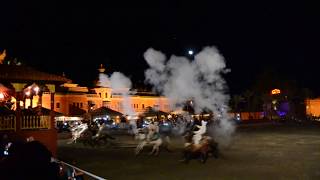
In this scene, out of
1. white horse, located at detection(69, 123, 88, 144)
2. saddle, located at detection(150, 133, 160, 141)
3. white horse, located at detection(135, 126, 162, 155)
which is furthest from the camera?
white horse, located at detection(69, 123, 88, 144)

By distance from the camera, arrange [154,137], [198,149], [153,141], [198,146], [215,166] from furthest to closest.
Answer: [154,137], [153,141], [198,146], [198,149], [215,166]

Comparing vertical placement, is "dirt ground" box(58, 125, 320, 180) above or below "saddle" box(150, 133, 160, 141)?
below

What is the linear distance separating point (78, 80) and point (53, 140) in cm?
5859

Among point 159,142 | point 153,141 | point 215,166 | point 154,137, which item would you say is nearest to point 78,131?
point 154,137

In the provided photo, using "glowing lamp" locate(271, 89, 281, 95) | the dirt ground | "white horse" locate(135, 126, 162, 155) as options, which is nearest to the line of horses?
"white horse" locate(135, 126, 162, 155)

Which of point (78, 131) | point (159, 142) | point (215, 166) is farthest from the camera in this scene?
point (78, 131)

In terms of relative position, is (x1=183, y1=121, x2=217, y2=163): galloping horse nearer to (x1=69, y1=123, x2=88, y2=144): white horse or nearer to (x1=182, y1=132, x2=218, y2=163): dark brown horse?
(x1=182, y1=132, x2=218, y2=163): dark brown horse

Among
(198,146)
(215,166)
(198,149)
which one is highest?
(198,146)

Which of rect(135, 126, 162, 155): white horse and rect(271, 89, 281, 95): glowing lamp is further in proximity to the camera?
rect(271, 89, 281, 95): glowing lamp

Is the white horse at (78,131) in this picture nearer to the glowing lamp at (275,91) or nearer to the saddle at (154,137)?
the saddle at (154,137)

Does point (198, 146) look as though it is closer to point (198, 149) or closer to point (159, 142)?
point (198, 149)

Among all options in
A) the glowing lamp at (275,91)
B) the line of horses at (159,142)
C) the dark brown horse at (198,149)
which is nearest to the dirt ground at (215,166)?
the dark brown horse at (198,149)

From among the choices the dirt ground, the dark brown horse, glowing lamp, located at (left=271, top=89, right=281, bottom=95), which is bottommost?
the dirt ground

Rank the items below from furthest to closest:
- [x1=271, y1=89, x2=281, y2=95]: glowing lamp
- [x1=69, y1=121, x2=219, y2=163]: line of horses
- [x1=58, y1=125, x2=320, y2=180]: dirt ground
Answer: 1. [x1=271, y1=89, x2=281, y2=95]: glowing lamp
2. [x1=69, y1=121, x2=219, y2=163]: line of horses
3. [x1=58, y1=125, x2=320, y2=180]: dirt ground
